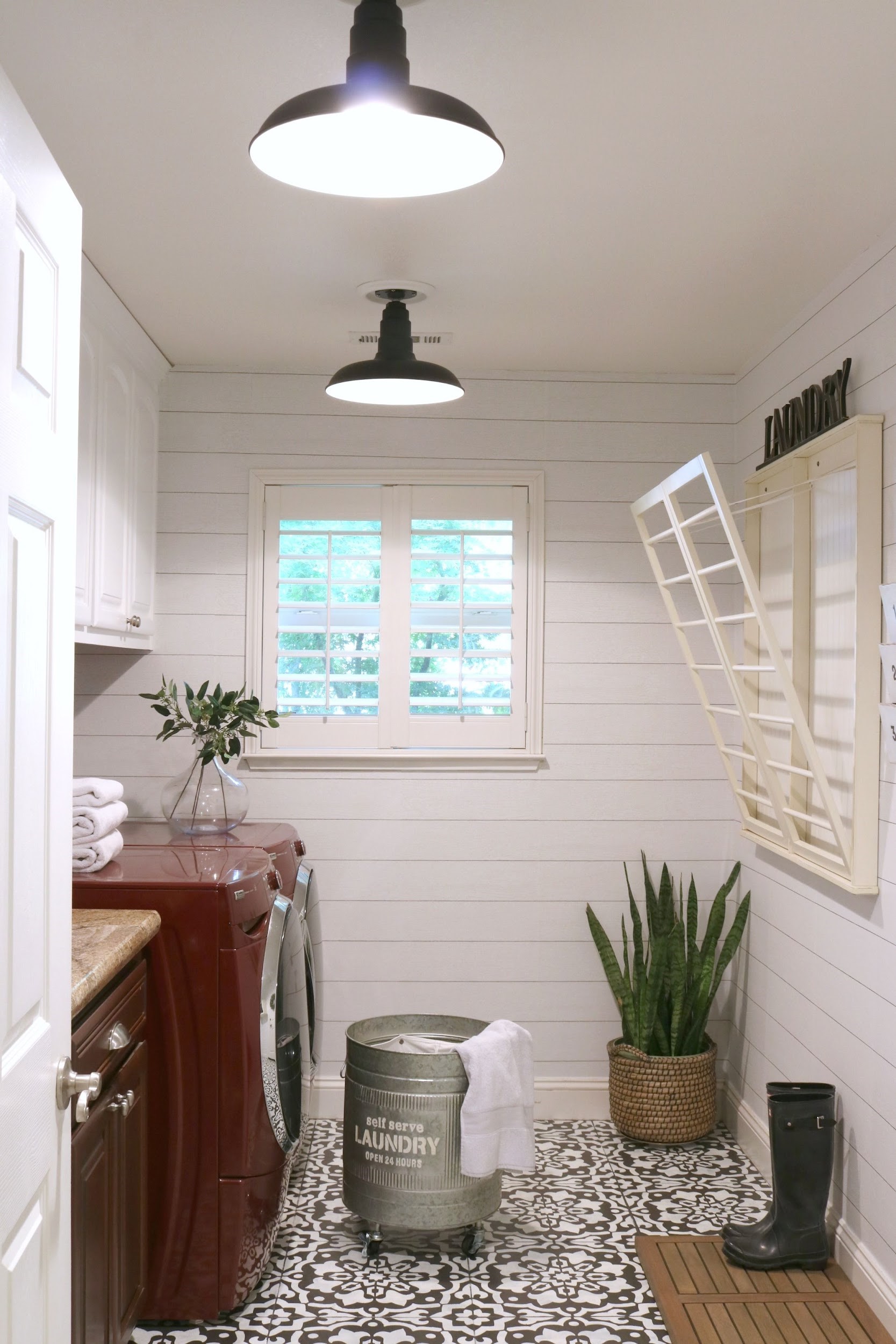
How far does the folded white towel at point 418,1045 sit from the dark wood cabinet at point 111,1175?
74 centimetres

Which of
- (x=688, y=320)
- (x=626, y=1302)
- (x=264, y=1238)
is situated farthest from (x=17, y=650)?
(x=688, y=320)

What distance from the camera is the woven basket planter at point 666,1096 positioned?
3.46m

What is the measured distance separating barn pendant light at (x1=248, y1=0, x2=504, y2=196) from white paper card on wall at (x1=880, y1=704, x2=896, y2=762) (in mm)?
1538

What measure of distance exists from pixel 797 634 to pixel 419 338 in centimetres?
139

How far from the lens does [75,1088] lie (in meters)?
1.33

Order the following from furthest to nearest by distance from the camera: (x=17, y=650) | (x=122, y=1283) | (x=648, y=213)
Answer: (x=648, y=213) → (x=122, y=1283) → (x=17, y=650)

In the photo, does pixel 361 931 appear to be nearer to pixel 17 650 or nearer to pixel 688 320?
pixel 688 320

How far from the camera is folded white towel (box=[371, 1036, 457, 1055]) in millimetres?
2980

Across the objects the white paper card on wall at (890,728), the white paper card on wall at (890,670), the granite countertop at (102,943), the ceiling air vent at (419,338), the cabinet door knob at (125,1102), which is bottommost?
the cabinet door knob at (125,1102)

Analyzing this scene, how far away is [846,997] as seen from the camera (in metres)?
2.78

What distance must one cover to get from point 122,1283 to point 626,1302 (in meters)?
1.16

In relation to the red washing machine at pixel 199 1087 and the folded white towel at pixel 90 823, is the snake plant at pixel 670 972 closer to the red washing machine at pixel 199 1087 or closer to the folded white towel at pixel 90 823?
the red washing machine at pixel 199 1087

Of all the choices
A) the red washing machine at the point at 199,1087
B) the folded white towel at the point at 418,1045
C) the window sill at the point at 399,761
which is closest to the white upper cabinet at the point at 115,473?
the window sill at the point at 399,761

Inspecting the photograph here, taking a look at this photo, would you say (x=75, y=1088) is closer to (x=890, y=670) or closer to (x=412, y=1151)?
(x=412, y=1151)
